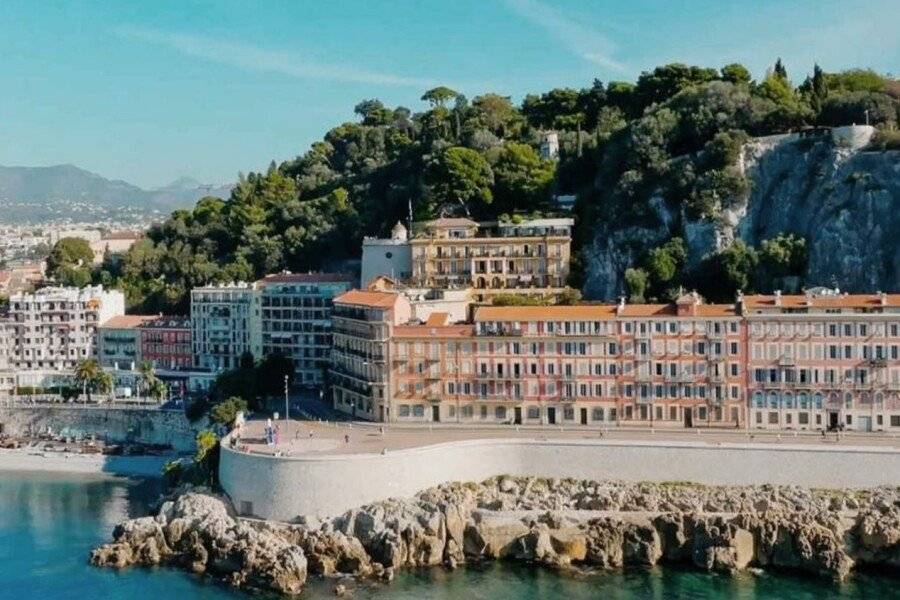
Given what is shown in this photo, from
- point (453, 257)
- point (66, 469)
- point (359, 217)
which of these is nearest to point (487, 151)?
point (359, 217)

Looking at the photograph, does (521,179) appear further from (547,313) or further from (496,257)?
(547,313)

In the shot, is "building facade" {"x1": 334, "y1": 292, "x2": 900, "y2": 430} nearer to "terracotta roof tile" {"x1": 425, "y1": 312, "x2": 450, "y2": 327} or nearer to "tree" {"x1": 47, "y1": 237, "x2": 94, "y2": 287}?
"terracotta roof tile" {"x1": 425, "y1": 312, "x2": 450, "y2": 327}

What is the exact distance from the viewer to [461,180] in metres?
74.1

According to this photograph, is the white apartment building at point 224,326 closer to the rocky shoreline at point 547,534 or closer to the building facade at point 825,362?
the rocky shoreline at point 547,534

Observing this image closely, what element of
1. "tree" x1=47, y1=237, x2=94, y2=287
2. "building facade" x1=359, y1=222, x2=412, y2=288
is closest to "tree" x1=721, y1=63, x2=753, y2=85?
"building facade" x1=359, y1=222, x2=412, y2=288

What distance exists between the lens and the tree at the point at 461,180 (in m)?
74.1

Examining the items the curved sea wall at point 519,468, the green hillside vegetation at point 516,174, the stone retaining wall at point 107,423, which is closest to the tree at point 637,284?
the green hillside vegetation at point 516,174

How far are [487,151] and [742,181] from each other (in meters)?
23.2

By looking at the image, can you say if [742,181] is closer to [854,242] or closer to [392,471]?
[854,242]

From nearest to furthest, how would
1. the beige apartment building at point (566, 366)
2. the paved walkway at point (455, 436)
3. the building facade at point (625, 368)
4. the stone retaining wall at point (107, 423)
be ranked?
the paved walkway at point (455, 436) → the building facade at point (625, 368) → the beige apartment building at point (566, 366) → the stone retaining wall at point (107, 423)

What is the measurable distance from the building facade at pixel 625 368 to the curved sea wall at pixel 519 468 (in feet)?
14.9

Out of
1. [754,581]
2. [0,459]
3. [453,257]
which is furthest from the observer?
[453,257]

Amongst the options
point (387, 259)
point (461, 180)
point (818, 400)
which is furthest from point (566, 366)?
point (461, 180)

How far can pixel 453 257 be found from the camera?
67.2m
